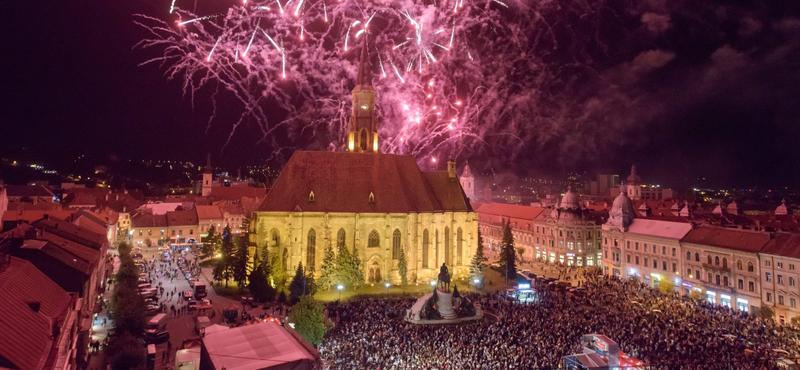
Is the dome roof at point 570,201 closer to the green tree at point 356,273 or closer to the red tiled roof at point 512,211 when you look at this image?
the red tiled roof at point 512,211

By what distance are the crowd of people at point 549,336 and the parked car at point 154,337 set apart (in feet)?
36.2

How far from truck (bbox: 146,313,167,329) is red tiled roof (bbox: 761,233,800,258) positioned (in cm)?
5203

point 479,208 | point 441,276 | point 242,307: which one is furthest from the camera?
point 479,208

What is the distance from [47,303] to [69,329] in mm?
2247

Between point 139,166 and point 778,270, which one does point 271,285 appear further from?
point 139,166

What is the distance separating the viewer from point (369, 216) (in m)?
52.0

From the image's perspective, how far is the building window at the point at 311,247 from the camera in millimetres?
50594

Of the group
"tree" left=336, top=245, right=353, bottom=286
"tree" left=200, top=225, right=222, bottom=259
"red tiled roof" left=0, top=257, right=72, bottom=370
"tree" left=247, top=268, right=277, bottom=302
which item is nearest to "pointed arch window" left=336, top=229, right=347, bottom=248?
"tree" left=336, top=245, right=353, bottom=286

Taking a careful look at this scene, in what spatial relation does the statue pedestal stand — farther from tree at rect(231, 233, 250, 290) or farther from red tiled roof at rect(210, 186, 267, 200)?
red tiled roof at rect(210, 186, 267, 200)

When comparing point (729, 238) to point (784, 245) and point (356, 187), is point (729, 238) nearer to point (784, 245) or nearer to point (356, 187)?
point (784, 245)

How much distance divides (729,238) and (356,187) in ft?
131

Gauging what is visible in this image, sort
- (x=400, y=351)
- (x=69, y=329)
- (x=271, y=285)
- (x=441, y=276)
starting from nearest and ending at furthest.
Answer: (x=69, y=329) < (x=400, y=351) < (x=441, y=276) < (x=271, y=285)

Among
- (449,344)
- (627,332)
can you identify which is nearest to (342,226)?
(449,344)

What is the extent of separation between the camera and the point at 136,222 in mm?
77062
